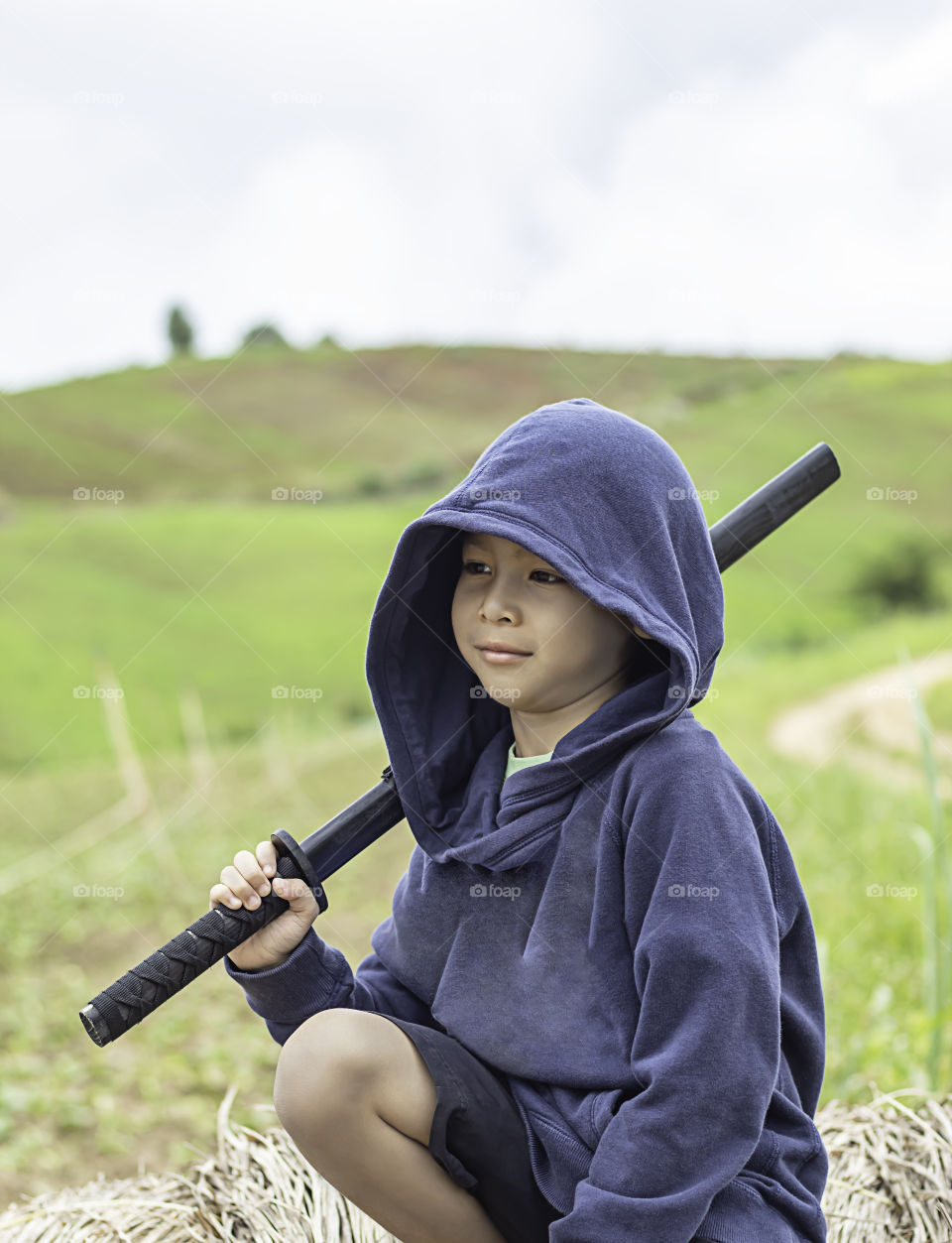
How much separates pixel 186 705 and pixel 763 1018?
23.5ft

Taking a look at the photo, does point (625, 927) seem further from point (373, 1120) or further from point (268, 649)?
point (268, 649)

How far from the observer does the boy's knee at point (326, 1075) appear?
1.31m

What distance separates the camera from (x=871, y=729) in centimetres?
776

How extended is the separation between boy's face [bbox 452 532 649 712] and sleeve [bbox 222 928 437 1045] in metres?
0.46

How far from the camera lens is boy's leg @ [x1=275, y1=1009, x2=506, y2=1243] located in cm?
132

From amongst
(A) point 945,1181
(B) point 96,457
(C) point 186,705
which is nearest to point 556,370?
(B) point 96,457

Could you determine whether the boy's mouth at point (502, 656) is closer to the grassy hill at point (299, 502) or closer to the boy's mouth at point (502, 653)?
the boy's mouth at point (502, 653)

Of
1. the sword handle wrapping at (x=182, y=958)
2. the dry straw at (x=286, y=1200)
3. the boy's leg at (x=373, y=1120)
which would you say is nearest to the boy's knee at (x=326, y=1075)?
the boy's leg at (x=373, y=1120)

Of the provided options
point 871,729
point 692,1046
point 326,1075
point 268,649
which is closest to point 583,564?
point 692,1046

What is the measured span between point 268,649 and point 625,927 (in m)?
8.38

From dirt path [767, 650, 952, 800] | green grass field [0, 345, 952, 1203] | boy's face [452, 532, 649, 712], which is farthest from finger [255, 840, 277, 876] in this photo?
dirt path [767, 650, 952, 800]

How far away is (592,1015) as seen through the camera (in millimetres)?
1374

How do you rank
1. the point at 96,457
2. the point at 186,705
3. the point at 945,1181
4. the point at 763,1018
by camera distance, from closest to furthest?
the point at 763,1018 < the point at 945,1181 < the point at 186,705 < the point at 96,457

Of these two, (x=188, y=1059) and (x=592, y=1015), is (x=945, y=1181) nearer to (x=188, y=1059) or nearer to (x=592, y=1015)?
(x=592, y=1015)
